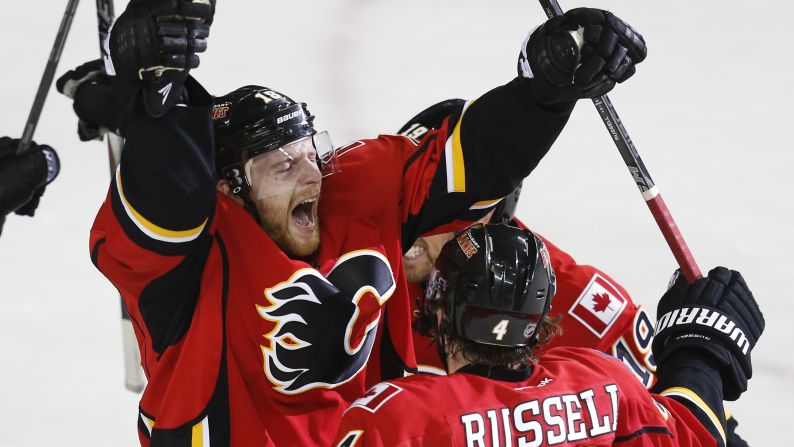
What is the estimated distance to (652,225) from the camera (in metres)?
4.21

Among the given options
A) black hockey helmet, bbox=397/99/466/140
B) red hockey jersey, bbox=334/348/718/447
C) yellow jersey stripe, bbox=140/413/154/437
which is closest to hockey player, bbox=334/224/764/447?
red hockey jersey, bbox=334/348/718/447

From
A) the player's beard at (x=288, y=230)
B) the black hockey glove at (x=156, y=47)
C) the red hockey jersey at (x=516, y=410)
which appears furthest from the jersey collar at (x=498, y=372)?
the black hockey glove at (x=156, y=47)

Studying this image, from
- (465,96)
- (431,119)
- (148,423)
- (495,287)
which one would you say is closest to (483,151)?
(495,287)

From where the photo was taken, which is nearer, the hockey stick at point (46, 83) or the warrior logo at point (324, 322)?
the warrior logo at point (324, 322)

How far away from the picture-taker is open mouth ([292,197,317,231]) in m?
2.10

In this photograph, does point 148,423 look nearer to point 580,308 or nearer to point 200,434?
point 200,434

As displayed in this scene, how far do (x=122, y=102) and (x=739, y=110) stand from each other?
3847 millimetres

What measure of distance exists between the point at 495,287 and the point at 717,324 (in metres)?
0.54

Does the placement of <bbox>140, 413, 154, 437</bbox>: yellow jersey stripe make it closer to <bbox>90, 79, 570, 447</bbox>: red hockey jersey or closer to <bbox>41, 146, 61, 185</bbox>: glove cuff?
<bbox>90, 79, 570, 447</bbox>: red hockey jersey

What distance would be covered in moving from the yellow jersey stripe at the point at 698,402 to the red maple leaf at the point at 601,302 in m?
0.86

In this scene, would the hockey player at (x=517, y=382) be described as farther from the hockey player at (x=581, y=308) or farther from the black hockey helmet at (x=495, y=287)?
the hockey player at (x=581, y=308)

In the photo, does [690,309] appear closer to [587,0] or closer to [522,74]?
[522,74]

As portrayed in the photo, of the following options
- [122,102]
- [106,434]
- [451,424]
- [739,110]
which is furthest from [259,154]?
[739,110]

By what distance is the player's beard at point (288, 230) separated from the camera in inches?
81.9
